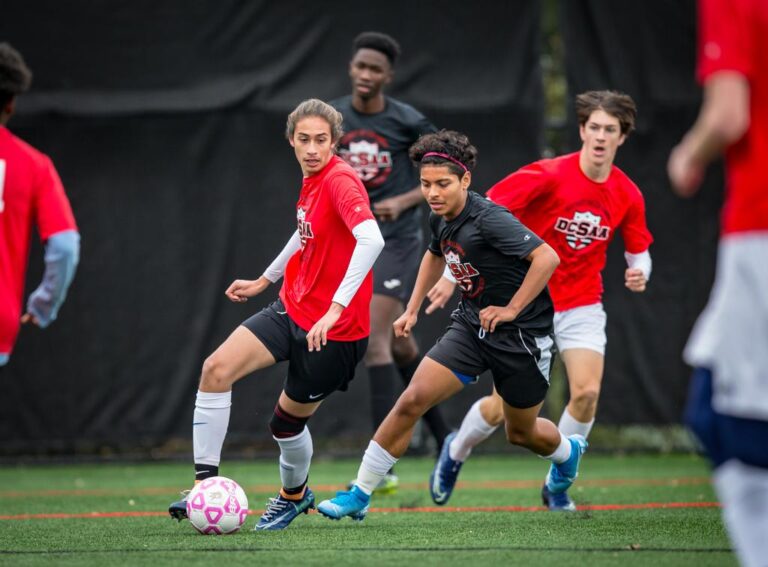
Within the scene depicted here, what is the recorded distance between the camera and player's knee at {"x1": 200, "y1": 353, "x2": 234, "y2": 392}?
5.09 m

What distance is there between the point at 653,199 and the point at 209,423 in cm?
542

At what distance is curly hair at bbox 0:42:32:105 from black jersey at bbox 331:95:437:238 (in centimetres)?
317

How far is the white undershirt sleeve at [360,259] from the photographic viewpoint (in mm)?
4871

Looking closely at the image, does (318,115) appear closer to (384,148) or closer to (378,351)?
(384,148)

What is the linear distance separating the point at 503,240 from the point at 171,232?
4984 millimetres

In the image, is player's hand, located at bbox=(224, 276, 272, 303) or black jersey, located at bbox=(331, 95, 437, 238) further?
black jersey, located at bbox=(331, 95, 437, 238)

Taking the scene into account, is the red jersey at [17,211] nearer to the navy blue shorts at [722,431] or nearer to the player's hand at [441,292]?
the player's hand at [441,292]

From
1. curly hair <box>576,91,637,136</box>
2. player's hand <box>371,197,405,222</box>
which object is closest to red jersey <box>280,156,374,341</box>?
curly hair <box>576,91,637,136</box>

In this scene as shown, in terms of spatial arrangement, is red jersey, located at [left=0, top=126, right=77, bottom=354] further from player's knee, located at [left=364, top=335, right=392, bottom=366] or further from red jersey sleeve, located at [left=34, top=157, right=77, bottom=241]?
player's knee, located at [left=364, top=335, right=392, bottom=366]

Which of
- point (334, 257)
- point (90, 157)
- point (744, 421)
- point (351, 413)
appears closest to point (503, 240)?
point (334, 257)

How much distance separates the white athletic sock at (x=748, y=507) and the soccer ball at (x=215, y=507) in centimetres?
253

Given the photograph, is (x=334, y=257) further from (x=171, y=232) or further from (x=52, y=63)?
(x=52, y=63)

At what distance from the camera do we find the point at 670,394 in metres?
9.41

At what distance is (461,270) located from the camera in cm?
524
